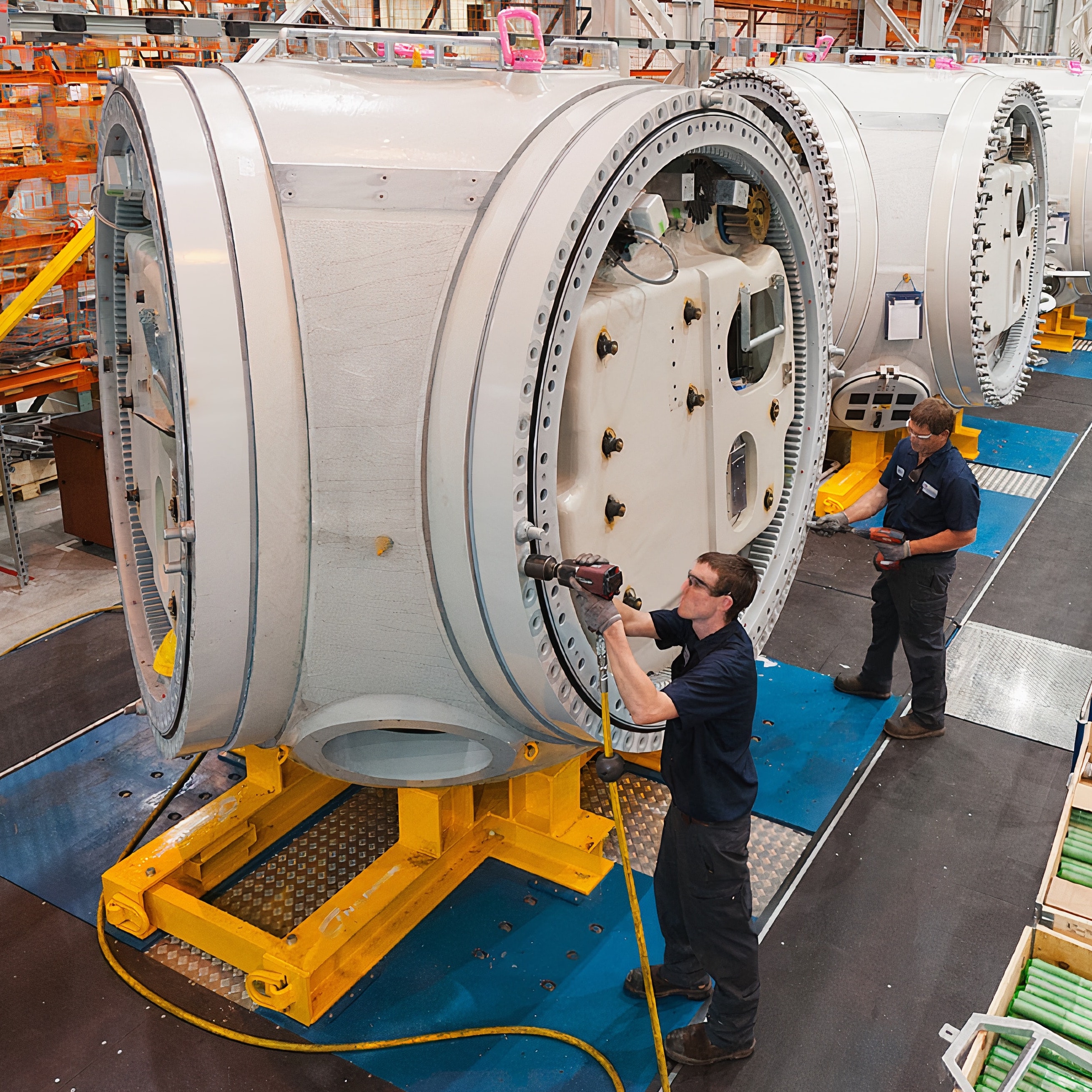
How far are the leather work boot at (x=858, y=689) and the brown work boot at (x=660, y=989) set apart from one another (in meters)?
2.13

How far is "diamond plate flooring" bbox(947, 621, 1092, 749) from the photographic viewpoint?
522cm

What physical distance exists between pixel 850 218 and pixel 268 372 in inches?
186

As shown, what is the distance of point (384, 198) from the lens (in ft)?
9.29

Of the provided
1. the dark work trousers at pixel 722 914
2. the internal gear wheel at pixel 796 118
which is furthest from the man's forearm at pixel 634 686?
the internal gear wheel at pixel 796 118

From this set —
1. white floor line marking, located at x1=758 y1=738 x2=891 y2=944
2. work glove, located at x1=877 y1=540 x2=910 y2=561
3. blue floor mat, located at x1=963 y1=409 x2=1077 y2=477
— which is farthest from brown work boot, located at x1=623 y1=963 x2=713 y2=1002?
blue floor mat, located at x1=963 y1=409 x2=1077 y2=477

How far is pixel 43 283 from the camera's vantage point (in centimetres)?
593

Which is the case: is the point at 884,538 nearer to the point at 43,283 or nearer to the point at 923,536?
the point at 923,536

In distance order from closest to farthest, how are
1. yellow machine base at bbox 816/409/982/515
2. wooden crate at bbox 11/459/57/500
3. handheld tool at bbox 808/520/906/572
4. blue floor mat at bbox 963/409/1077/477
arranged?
1. handheld tool at bbox 808/520/906/572
2. yellow machine base at bbox 816/409/982/515
3. wooden crate at bbox 11/459/57/500
4. blue floor mat at bbox 963/409/1077/477

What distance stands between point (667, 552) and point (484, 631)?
893 mm

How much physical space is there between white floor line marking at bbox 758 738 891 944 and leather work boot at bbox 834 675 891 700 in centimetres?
34

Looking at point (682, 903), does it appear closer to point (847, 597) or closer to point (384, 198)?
point (384, 198)

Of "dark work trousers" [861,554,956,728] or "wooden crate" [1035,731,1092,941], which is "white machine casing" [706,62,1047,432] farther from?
"wooden crate" [1035,731,1092,941]

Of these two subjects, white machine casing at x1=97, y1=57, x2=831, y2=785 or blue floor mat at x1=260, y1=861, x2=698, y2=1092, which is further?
blue floor mat at x1=260, y1=861, x2=698, y2=1092

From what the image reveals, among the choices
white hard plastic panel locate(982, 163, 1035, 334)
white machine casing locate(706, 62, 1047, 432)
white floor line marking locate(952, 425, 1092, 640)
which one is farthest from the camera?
white hard plastic panel locate(982, 163, 1035, 334)
